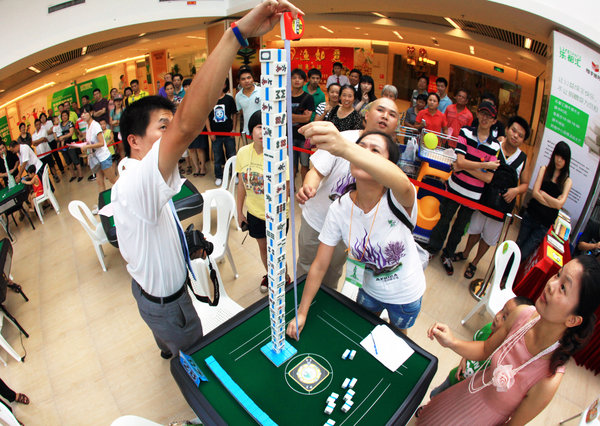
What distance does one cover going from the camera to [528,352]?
4.93 feet

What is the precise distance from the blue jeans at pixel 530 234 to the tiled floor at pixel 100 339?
655 millimetres

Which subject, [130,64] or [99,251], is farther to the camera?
[130,64]

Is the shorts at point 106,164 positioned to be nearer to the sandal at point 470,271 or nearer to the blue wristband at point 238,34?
the blue wristband at point 238,34

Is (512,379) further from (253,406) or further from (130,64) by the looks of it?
(130,64)

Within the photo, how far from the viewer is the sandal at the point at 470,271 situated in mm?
3766

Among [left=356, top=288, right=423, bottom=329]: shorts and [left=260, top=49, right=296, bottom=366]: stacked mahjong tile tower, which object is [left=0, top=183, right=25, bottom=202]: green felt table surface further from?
[left=356, top=288, right=423, bottom=329]: shorts

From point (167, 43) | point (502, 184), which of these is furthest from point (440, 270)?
point (167, 43)

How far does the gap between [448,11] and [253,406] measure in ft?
23.3

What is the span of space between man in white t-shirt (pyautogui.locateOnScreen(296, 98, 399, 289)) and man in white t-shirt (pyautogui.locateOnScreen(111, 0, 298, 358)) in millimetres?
776

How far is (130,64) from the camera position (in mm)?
12820

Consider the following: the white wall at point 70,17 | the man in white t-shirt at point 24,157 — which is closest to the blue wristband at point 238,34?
the man in white t-shirt at point 24,157

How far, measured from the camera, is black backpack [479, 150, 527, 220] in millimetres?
3248

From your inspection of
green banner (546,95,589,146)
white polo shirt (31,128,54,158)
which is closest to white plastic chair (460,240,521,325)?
green banner (546,95,589,146)

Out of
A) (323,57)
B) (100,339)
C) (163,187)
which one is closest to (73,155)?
(100,339)
